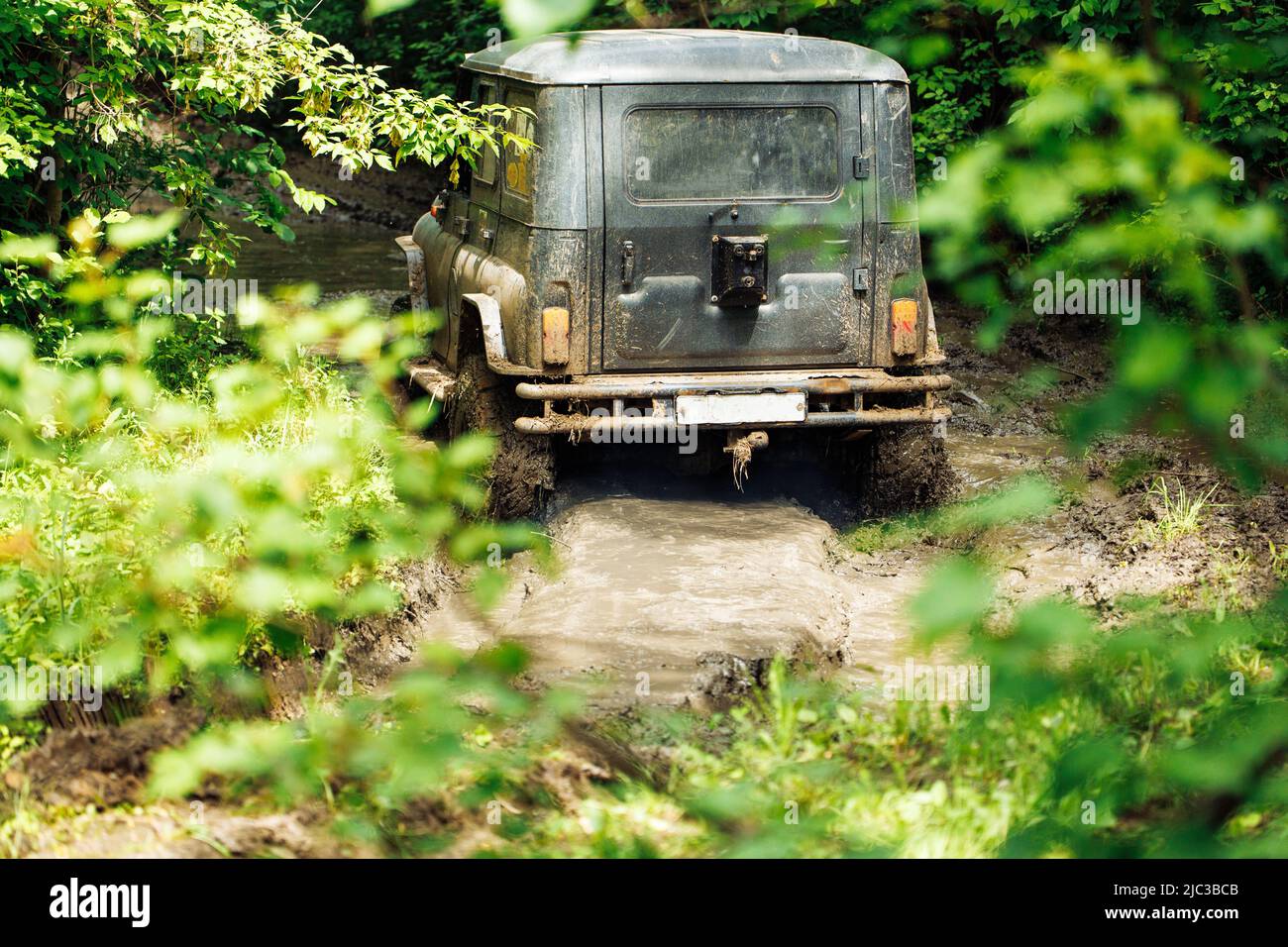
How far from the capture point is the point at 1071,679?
6.56 feet

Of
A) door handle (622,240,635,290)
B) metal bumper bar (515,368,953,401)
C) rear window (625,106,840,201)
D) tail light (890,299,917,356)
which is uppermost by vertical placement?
rear window (625,106,840,201)

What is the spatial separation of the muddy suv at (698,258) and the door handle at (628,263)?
0.03 feet

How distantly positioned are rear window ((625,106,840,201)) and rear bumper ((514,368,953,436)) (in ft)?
2.98

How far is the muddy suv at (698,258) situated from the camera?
6883mm

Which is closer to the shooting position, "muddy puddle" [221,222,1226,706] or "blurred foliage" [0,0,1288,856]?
"blurred foliage" [0,0,1288,856]

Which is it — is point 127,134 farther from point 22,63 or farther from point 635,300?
point 635,300

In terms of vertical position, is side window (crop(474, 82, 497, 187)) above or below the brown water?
above

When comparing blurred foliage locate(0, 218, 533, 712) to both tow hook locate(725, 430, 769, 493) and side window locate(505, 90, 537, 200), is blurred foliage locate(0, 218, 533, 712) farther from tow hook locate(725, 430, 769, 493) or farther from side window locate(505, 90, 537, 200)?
side window locate(505, 90, 537, 200)

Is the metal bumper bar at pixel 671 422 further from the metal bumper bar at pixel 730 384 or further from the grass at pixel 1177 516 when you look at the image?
the grass at pixel 1177 516

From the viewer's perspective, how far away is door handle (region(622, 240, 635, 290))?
696 centimetres

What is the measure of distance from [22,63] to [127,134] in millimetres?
766

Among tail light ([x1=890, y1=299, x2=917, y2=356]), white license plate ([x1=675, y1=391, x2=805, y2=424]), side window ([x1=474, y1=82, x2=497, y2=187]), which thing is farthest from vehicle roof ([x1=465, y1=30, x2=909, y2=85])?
white license plate ([x1=675, y1=391, x2=805, y2=424])

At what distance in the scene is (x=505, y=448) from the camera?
7.32 meters
